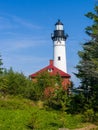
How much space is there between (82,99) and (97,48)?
5.45 metres

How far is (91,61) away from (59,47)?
49540 mm

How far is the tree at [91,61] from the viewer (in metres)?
31.2

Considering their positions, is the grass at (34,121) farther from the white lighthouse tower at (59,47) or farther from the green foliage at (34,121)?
the white lighthouse tower at (59,47)

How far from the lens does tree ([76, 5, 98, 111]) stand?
102 ft

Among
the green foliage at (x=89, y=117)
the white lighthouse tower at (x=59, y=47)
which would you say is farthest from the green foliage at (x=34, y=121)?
the white lighthouse tower at (x=59, y=47)

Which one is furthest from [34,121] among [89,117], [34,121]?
[89,117]

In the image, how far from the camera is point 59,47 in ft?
266

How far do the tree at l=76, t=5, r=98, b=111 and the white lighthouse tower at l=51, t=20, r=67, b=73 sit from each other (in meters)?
44.5

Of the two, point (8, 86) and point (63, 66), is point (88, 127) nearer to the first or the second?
point (8, 86)

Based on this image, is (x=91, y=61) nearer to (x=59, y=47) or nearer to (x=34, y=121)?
(x=34, y=121)

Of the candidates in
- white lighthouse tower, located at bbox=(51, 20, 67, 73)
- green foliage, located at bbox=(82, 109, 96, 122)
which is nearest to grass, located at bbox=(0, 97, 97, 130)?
green foliage, located at bbox=(82, 109, 96, 122)

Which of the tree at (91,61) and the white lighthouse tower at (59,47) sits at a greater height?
the white lighthouse tower at (59,47)

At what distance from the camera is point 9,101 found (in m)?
37.6

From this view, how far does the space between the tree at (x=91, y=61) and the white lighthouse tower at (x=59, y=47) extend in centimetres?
4452
